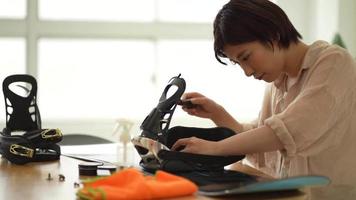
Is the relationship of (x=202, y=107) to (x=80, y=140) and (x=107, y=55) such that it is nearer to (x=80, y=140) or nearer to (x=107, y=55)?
(x=80, y=140)

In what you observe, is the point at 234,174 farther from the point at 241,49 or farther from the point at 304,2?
the point at 304,2

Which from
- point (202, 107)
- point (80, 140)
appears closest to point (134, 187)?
point (202, 107)

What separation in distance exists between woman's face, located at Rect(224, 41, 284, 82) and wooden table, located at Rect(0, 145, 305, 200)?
0.25 m

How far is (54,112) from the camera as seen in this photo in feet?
11.9

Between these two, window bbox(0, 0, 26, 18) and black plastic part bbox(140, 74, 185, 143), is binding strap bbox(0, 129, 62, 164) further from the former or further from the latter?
window bbox(0, 0, 26, 18)

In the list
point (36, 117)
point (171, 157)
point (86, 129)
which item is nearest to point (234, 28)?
point (171, 157)

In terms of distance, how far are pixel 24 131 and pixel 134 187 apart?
71 cm

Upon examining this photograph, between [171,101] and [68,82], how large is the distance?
250 centimetres

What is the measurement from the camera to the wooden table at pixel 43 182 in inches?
37.5

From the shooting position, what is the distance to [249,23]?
1.29m

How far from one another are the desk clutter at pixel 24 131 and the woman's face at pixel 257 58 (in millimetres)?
533

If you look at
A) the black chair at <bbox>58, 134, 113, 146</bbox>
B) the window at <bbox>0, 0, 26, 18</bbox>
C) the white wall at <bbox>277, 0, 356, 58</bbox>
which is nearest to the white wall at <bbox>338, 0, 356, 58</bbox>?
the white wall at <bbox>277, 0, 356, 58</bbox>

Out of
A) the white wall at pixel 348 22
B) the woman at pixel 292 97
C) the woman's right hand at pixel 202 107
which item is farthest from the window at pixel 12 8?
the woman at pixel 292 97

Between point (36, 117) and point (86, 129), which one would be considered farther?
point (86, 129)
